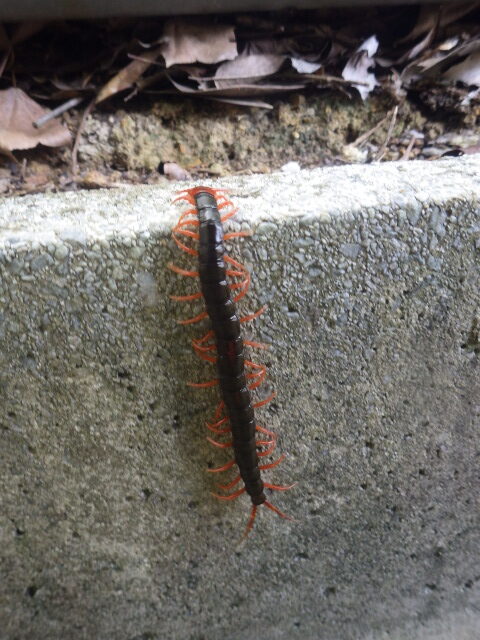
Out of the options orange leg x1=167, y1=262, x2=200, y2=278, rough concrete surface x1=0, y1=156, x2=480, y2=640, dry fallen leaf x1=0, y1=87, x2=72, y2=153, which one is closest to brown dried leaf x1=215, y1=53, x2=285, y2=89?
rough concrete surface x1=0, y1=156, x2=480, y2=640

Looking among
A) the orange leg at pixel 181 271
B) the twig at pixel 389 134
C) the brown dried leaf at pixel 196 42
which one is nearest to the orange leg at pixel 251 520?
the orange leg at pixel 181 271

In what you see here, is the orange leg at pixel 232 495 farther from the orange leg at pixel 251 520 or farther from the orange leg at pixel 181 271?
the orange leg at pixel 181 271

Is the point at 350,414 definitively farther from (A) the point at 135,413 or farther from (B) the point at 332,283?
(A) the point at 135,413

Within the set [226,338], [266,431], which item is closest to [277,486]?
[266,431]

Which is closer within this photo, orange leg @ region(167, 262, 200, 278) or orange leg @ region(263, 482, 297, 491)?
orange leg @ region(167, 262, 200, 278)

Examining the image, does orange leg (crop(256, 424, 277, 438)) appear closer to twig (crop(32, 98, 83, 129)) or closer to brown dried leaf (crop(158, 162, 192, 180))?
brown dried leaf (crop(158, 162, 192, 180))

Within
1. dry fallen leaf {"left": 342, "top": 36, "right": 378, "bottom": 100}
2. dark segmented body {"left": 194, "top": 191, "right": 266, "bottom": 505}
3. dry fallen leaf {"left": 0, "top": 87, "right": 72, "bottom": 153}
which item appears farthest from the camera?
dry fallen leaf {"left": 342, "top": 36, "right": 378, "bottom": 100}

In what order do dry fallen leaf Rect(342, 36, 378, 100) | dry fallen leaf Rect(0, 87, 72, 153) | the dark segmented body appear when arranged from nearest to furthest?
the dark segmented body < dry fallen leaf Rect(0, 87, 72, 153) < dry fallen leaf Rect(342, 36, 378, 100)
